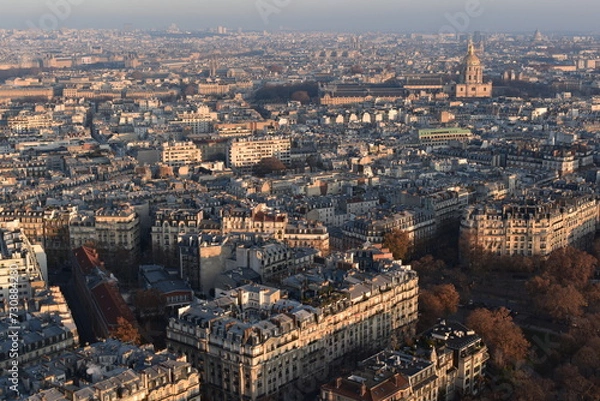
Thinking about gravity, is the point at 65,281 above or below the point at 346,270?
below

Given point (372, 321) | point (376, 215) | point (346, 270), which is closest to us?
point (372, 321)

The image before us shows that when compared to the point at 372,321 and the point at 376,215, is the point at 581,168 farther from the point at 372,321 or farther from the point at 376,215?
the point at 372,321

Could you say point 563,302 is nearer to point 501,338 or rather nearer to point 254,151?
point 501,338

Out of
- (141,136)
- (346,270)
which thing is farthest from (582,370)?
(141,136)

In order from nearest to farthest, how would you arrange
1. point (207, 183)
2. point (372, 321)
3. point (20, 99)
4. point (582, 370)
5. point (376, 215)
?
1. point (582, 370)
2. point (372, 321)
3. point (376, 215)
4. point (207, 183)
5. point (20, 99)

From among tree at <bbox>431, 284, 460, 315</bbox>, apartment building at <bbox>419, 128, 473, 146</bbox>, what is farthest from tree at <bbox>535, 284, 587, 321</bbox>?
apartment building at <bbox>419, 128, 473, 146</bbox>

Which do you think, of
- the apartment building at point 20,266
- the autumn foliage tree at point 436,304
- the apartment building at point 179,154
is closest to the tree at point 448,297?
the autumn foliage tree at point 436,304

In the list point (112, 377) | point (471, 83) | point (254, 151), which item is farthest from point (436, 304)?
point (471, 83)
